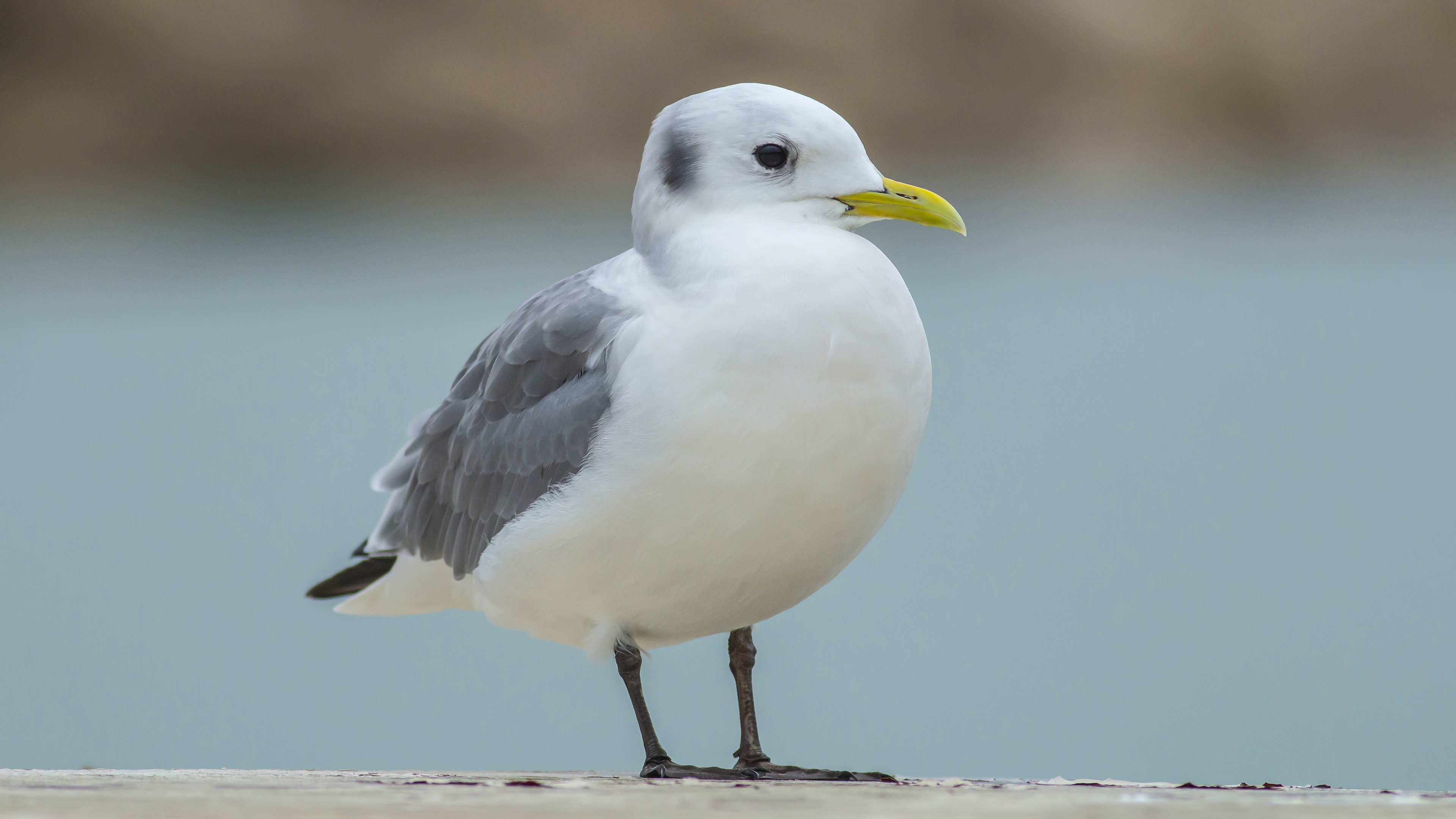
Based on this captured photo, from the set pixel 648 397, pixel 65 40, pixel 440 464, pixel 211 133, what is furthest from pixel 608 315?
pixel 65 40

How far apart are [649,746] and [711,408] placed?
0.46 meters

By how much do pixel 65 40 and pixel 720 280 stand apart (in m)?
3.58

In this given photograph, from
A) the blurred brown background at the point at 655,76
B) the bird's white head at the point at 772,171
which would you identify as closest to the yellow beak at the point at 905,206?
the bird's white head at the point at 772,171

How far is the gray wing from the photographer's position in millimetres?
1456

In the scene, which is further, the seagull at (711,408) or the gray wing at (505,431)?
the gray wing at (505,431)

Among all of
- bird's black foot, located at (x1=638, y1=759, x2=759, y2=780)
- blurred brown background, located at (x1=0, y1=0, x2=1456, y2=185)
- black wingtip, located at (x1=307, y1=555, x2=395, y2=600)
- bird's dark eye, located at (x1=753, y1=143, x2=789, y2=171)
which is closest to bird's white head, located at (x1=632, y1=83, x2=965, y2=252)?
bird's dark eye, located at (x1=753, y1=143, x2=789, y2=171)

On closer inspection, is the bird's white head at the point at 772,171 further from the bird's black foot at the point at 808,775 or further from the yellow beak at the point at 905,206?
the bird's black foot at the point at 808,775

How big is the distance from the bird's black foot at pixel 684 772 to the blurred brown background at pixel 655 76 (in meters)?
2.71

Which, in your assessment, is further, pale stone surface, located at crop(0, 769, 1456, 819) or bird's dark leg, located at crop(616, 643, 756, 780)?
bird's dark leg, located at crop(616, 643, 756, 780)

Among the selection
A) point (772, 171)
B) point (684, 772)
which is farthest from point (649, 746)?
point (772, 171)

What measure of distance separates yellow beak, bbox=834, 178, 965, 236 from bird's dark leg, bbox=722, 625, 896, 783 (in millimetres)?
603

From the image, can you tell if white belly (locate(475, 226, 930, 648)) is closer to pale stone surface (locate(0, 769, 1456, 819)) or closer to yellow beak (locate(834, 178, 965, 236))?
yellow beak (locate(834, 178, 965, 236))

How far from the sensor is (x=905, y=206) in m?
1.48

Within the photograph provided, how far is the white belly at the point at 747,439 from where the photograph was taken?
4.32 feet
